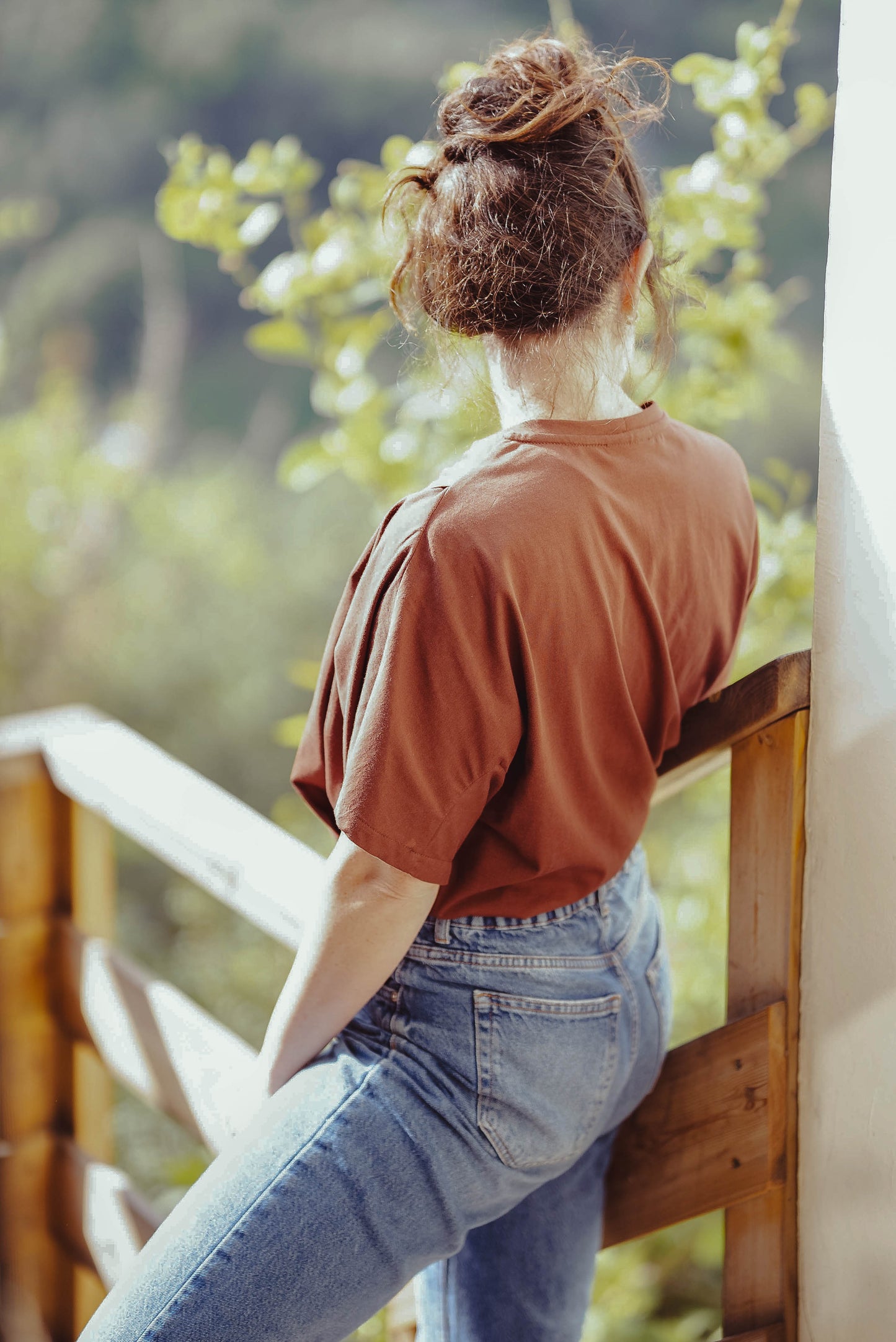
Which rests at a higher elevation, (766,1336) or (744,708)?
(744,708)

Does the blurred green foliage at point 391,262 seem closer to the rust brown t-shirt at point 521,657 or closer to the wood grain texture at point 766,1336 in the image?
the rust brown t-shirt at point 521,657

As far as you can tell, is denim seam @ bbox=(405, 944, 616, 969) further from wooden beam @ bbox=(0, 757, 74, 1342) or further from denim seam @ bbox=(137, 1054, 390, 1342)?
wooden beam @ bbox=(0, 757, 74, 1342)

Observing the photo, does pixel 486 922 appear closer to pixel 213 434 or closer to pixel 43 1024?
pixel 43 1024

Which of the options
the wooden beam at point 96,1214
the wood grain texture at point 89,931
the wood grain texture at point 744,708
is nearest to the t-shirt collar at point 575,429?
the wood grain texture at point 744,708

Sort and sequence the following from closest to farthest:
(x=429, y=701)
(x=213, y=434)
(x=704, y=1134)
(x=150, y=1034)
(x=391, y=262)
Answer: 1. (x=429, y=701)
2. (x=704, y=1134)
3. (x=391, y=262)
4. (x=150, y=1034)
5. (x=213, y=434)

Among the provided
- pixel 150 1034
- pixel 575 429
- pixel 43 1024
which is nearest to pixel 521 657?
pixel 575 429

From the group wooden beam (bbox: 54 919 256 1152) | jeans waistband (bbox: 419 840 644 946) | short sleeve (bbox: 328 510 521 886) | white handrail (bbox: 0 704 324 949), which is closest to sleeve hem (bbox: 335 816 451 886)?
short sleeve (bbox: 328 510 521 886)

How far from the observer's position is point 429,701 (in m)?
0.88

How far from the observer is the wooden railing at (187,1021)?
3.40 feet

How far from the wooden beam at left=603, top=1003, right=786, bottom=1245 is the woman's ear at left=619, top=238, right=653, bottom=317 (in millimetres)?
606

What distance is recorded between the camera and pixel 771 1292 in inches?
41.9

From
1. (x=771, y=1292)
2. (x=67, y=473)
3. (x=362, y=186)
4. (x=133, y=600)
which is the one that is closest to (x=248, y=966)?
(x=133, y=600)

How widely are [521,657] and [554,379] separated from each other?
24 centimetres

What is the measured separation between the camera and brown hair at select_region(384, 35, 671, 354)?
922mm
